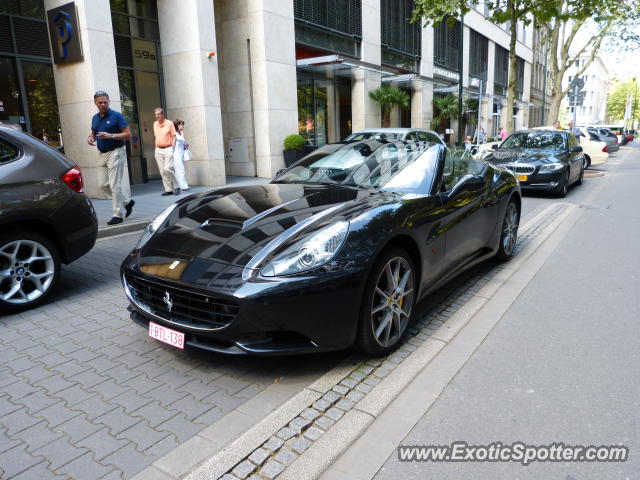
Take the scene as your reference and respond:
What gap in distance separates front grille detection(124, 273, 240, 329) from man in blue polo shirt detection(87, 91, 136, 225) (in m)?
5.15

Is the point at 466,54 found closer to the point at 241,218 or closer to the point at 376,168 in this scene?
the point at 376,168

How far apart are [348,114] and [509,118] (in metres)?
6.49

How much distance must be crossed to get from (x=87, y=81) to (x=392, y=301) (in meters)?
9.78

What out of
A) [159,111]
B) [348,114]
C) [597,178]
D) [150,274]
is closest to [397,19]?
[348,114]

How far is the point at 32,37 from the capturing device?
1173 cm

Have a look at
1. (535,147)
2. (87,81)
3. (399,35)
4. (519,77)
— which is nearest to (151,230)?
(87,81)

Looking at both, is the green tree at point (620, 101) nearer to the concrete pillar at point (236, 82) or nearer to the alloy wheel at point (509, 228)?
the concrete pillar at point (236, 82)

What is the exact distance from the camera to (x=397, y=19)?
23.5 metres

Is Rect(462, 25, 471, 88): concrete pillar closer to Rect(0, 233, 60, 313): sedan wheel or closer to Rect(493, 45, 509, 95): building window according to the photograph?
Rect(493, 45, 509, 95): building window

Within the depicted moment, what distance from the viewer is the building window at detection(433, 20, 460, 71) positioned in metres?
28.1

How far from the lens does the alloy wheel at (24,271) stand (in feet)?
14.3

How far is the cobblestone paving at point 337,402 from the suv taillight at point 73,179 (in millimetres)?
3228

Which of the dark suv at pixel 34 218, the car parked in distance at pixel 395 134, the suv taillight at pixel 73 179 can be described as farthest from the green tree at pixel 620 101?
the dark suv at pixel 34 218

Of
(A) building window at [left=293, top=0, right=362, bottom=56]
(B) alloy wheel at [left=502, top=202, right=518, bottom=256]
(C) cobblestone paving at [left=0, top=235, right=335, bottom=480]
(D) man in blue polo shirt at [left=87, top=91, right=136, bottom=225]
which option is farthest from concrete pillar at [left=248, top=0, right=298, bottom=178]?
(C) cobblestone paving at [left=0, top=235, right=335, bottom=480]
